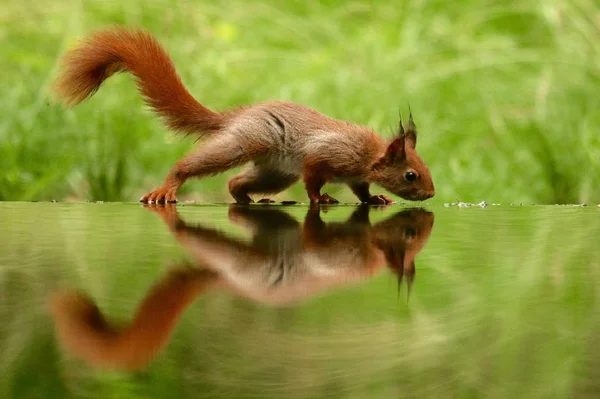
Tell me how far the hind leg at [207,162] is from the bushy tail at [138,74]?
0.21 metres

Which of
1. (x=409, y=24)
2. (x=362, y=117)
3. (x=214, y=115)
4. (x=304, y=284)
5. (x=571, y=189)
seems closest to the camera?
(x=304, y=284)

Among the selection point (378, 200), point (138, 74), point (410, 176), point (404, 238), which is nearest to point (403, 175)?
point (410, 176)

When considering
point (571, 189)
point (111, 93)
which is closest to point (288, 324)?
point (571, 189)

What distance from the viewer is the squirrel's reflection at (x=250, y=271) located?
2.18 feet

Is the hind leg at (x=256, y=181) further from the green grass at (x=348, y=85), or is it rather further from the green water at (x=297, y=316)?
the green water at (x=297, y=316)

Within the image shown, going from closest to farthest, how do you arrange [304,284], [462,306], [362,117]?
[462,306], [304,284], [362,117]

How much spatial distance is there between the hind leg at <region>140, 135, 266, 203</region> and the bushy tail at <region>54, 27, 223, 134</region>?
8.3 inches

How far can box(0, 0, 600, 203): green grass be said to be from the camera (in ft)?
12.8

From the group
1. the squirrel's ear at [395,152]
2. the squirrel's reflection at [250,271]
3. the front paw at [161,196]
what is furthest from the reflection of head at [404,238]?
the front paw at [161,196]

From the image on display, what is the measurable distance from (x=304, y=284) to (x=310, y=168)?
203 cm

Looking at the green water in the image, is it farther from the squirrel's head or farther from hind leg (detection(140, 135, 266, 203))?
the squirrel's head

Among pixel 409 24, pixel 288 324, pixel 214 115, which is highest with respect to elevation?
pixel 409 24

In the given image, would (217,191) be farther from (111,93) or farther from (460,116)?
(460,116)

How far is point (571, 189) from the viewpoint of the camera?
12.5 feet
